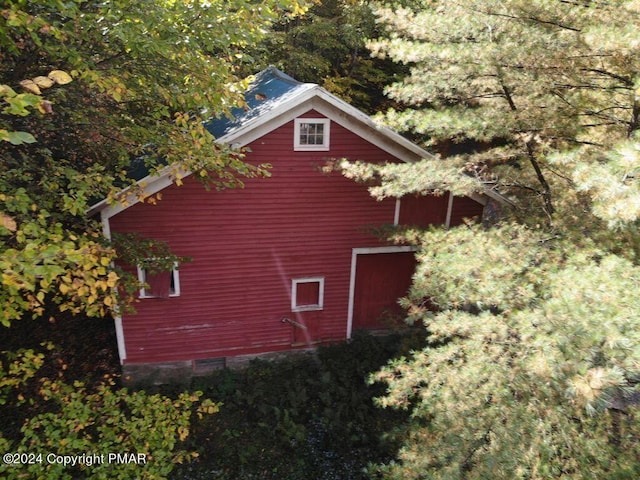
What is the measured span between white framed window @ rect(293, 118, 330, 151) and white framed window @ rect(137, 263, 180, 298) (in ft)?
13.1

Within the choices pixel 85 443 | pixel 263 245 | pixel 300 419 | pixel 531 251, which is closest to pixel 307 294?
pixel 263 245

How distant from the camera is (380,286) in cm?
1157

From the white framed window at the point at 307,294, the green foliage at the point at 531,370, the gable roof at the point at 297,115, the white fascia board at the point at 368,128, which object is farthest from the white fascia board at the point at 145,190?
the green foliage at the point at 531,370

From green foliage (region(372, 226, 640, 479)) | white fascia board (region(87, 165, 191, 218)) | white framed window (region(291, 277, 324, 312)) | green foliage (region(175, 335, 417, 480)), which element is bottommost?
green foliage (region(175, 335, 417, 480))

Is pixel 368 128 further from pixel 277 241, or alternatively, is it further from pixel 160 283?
pixel 160 283

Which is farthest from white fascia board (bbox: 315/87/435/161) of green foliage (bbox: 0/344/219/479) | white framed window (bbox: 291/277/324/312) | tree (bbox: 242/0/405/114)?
tree (bbox: 242/0/405/114)

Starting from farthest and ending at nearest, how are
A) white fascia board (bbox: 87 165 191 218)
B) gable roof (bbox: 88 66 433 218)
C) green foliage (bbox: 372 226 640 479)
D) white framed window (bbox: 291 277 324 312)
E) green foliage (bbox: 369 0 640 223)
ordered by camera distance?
white framed window (bbox: 291 277 324 312), gable roof (bbox: 88 66 433 218), white fascia board (bbox: 87 165 191 218), green foliage (bbox: 369 0 640 223), green foliage (bbox: 372 226 640 479)

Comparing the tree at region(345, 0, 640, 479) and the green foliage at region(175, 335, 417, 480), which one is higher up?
the tree at region(345, 0, 640, 479)

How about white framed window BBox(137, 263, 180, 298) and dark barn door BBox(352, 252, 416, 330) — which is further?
dark barn door BBox(352, 252, 416, 330)

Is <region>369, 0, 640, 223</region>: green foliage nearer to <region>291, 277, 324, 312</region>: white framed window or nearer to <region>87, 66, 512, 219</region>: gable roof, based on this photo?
<region>87, 66, 512, 219</region>: gable roof

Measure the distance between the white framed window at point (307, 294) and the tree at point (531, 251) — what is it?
3063 millimetres

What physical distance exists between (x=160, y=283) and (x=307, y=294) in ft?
11.6

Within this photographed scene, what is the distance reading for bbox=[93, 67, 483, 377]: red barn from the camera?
9352 mm

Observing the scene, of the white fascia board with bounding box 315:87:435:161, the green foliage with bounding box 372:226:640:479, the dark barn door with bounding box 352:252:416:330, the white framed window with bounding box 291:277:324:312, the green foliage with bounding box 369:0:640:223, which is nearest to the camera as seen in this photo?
the green foliage with bounding box 372:226:640:479
